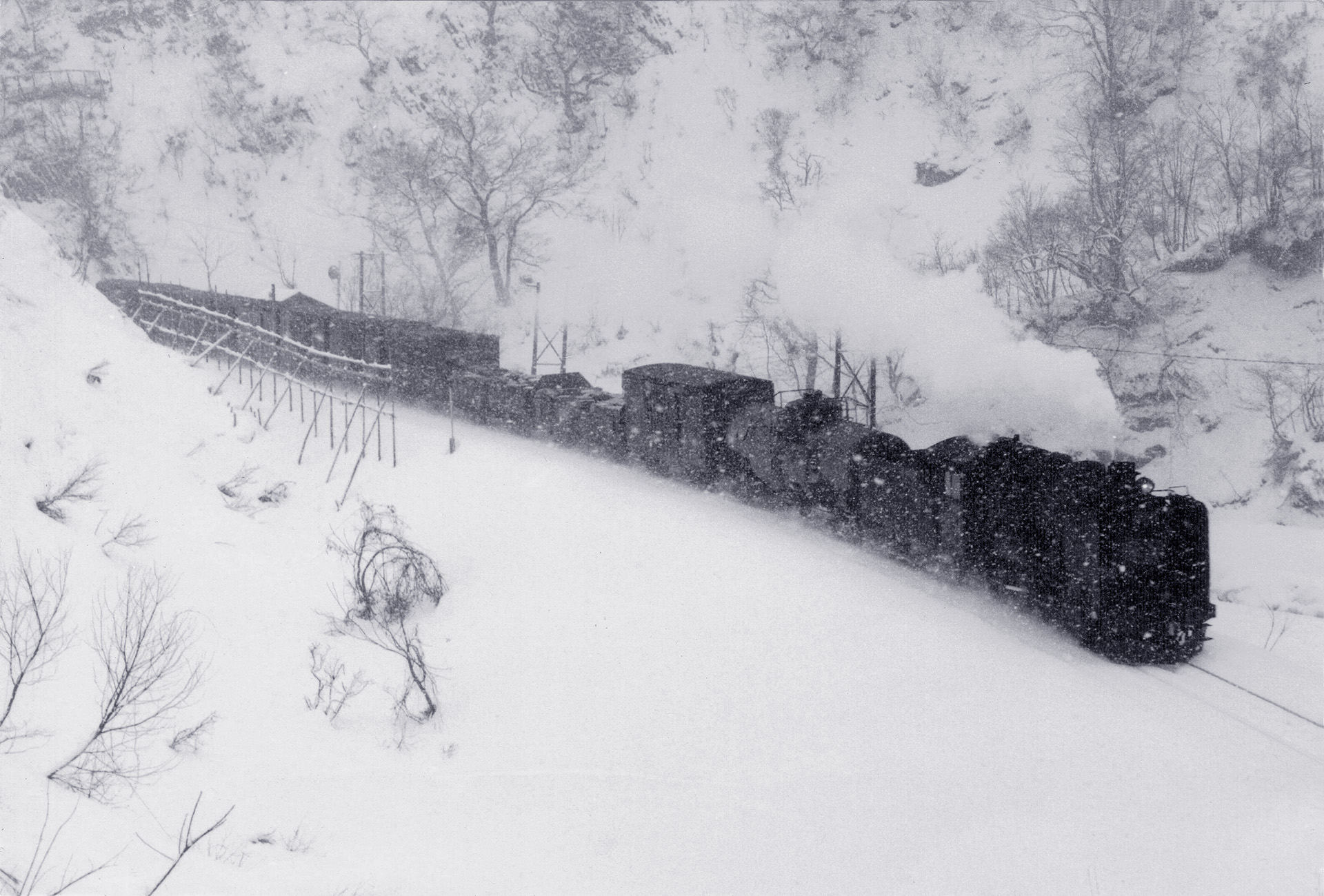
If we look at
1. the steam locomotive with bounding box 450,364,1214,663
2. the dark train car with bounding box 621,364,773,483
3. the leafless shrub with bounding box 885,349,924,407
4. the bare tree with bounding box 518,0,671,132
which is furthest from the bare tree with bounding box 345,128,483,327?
the steam locomotive with bounding box 450,364,1214,663

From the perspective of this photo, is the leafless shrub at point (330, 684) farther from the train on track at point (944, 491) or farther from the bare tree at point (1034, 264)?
the bare tree at point (1034, 264)

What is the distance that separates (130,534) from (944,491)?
1119 centimetres

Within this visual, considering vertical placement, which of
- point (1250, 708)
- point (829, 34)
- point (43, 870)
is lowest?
point (43, 870)

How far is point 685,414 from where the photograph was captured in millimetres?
16906

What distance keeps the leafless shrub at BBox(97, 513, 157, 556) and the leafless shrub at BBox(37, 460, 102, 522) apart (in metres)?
0.53

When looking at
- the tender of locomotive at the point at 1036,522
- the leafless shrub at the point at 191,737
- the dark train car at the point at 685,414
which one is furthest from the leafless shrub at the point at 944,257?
the leafless shrub at the point at 191,737

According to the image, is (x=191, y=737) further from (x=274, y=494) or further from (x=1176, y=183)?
(x=1176, y=183)

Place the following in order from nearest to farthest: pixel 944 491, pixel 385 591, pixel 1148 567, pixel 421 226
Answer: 1. pixel 1148 567
2. pixel 944 491
3. pixel 385 591
4. pixel 421 226

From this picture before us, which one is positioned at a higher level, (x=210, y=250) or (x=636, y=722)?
(x=210, y=250)

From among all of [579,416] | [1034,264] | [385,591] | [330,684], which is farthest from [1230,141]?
[330,684]

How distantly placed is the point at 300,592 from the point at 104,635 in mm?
3788

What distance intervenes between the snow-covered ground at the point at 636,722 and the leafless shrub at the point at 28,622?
0.22 m

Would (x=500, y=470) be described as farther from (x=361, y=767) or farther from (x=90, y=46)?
(x=90, y=46)

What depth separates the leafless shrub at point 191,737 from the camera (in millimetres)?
9773
